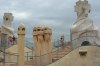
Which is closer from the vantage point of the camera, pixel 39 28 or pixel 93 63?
pixel 93 63

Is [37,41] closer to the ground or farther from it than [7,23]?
closer to the ground

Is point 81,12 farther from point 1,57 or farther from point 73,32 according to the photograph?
point 1,57

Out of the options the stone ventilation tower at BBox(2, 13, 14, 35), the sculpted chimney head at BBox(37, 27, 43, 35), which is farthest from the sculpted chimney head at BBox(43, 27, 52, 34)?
the stone ventilation tower at BBox(2, 13, 14, 35)

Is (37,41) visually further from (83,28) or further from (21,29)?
(83,28)

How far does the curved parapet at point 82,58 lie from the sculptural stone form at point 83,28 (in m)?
1.14

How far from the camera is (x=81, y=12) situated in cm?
1986

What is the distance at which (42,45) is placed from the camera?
691 inches


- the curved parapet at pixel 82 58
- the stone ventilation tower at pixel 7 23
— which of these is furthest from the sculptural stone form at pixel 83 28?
the stone ventilation tower at pixel 7 23

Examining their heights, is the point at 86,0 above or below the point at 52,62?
above

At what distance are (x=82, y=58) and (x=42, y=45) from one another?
259 centimetres

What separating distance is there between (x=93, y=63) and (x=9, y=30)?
9926 millimetres

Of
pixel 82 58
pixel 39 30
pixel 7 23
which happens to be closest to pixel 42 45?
pixel 39 30

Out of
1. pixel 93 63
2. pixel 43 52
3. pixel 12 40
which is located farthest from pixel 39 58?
pixel 12 40

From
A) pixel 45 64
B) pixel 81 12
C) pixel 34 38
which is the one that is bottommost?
pixel 45 64
